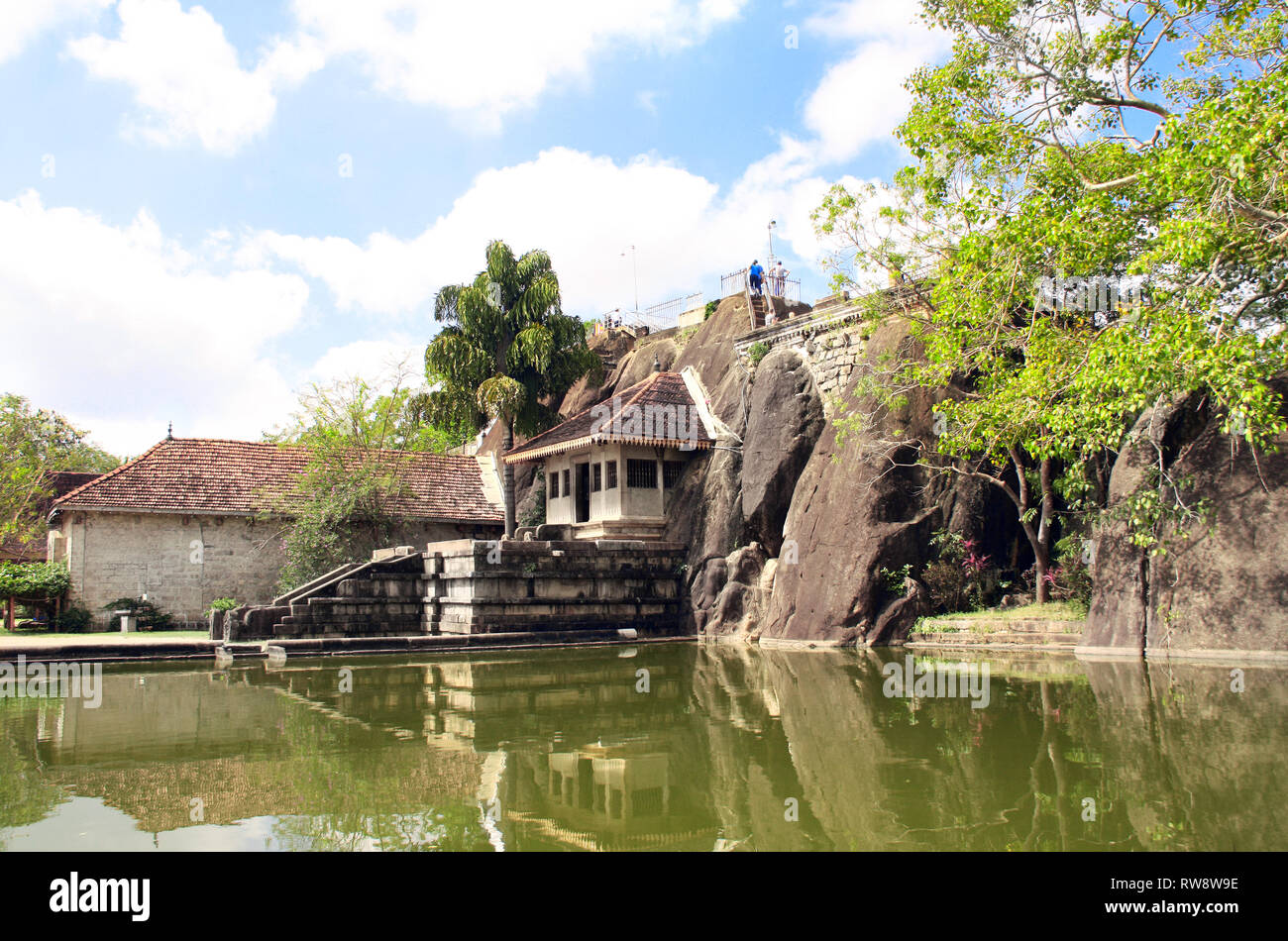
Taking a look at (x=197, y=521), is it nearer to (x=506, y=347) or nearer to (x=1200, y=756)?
(x=506, y=347)

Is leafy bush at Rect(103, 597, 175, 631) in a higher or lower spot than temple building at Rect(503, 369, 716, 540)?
lower

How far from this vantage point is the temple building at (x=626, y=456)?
21.4 m

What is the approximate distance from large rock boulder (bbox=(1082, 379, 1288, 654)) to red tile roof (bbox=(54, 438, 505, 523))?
623 inches

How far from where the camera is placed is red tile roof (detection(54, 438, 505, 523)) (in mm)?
20516

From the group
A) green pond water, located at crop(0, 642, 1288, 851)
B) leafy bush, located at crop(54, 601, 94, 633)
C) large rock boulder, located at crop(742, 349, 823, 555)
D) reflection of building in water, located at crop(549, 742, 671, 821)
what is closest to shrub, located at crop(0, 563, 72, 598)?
leafy bush, located at crop(54, 601, 94, 633)

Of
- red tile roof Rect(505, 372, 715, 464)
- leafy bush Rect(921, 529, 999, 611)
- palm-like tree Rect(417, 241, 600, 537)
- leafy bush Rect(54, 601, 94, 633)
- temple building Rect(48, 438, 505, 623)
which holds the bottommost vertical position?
leafy bush Rect(54, 601, 94, 633)

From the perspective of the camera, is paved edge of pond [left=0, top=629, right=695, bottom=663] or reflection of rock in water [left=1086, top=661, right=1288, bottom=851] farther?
paved edge of pond [left=0, top=629, right=695, bottom=663]

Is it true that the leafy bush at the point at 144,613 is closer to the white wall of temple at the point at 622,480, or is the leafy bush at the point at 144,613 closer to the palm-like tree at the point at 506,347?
the palm-like tree at the point at 506,347

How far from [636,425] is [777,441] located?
12.1 feet

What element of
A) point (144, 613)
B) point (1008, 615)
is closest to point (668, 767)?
point (1008, 615)

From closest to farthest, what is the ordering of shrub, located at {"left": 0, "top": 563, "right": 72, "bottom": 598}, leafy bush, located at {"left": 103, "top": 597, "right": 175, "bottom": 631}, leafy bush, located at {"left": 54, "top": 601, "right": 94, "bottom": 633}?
shrub, located at {"left": 0, "top": 563, "right": 72, "bottom": 598}, leafy bush, located at {"left": 54, "top": 601, "right": 94, "bottom": 633}, leafy bush, located at {"left": 103, "top": 597, "right": 175, "bottom": 631}

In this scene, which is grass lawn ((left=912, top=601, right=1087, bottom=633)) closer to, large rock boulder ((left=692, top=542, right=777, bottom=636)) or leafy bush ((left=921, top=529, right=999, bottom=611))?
leafy bush ((left=921, top=529, right=999, bottom=611))

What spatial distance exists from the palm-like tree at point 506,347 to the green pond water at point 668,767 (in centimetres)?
1398

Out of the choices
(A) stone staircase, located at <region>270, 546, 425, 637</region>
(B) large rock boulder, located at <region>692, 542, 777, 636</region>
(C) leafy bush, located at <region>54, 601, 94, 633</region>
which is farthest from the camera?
(C) leafy bush, located at <region>54, 601, 94, 633</region>
